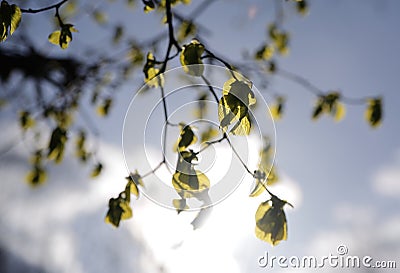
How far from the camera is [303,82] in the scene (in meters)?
1.45

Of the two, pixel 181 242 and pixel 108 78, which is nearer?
pixel 181 242

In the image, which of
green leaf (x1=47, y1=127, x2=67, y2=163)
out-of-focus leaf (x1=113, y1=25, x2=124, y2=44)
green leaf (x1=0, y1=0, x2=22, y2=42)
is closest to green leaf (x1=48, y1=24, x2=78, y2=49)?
green leaf (x1=0, y1=0, x2=22, y2=42)

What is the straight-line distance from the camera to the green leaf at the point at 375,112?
5.20 ft

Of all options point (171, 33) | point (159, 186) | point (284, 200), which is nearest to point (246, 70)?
point (171, 33)

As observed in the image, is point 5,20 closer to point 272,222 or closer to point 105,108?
point 272,222

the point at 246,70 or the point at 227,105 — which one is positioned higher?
the point at 246,70

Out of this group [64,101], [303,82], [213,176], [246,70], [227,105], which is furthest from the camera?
[64,101]

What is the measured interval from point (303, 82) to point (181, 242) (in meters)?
0.91

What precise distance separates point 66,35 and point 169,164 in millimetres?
438

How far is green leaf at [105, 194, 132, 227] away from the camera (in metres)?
0.85

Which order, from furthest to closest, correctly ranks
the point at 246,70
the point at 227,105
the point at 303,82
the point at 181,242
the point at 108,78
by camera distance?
the point at 108,78
the point at 246,70
the point at 303,82
the point at 181,242
the point at 227,105

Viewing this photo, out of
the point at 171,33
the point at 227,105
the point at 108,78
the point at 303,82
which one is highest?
the point at 108,78

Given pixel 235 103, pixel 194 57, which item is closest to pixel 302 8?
pixel 194 57

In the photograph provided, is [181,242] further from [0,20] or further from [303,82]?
[303,82]
